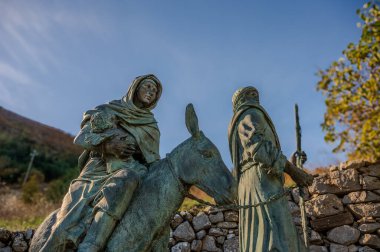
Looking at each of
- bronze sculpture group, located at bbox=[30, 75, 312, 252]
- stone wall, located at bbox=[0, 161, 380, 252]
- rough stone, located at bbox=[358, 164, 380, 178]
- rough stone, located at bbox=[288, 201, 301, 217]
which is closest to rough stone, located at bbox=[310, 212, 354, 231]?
stone wall, located at bbox=[0, 161, 380, 252]

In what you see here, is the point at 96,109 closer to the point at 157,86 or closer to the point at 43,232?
the point at 157,86

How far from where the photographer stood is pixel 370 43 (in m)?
9.17

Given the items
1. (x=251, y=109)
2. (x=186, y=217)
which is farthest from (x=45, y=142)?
(x=251, y=109)

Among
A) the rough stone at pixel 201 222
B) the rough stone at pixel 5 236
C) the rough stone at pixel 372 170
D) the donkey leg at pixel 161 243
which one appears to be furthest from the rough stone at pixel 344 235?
the rough stone at pixel 5 236

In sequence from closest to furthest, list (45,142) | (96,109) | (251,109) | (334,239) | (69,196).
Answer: (69,196), (96,109), (251,109), (334,239), (45,142)

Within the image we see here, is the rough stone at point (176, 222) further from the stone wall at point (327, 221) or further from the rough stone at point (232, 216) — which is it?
the rough stone at point (232, 216)

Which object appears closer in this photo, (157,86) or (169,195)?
(169,195)

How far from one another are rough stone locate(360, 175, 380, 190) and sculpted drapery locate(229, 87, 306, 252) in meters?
3.77

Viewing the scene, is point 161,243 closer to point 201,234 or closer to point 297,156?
point 297,156

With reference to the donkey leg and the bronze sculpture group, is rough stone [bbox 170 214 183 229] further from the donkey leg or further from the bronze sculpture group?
the donkey leg


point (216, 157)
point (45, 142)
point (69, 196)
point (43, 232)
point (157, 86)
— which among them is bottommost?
point (43, 232)

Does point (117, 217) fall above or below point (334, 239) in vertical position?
below

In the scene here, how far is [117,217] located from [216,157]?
2.74 feet

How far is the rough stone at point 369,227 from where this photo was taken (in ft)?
24.1
